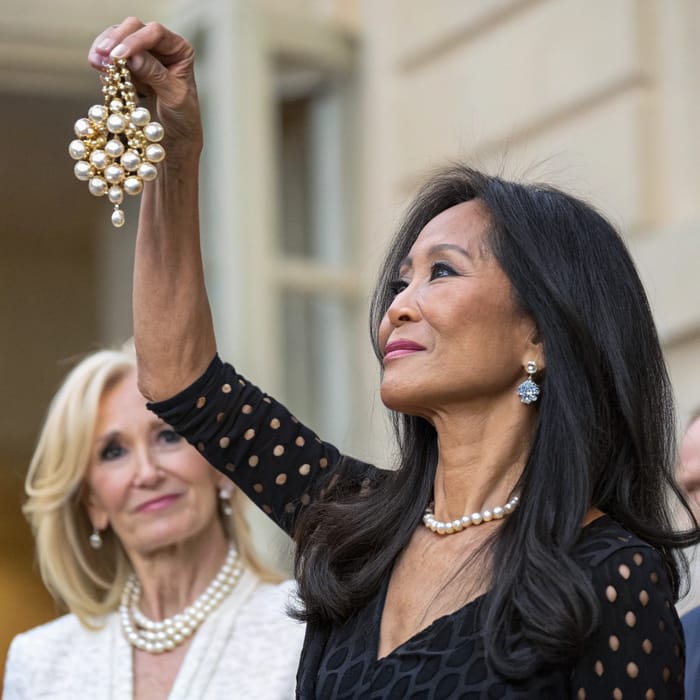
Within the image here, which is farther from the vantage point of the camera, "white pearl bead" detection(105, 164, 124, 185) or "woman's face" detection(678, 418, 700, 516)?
"woman's face" detection(678, 418, 700, 516)

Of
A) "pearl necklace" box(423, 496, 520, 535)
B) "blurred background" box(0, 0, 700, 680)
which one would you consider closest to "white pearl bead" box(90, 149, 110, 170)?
"pearl necklace" box(423, 496, 520, 535)

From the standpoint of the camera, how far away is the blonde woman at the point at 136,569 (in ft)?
12.2

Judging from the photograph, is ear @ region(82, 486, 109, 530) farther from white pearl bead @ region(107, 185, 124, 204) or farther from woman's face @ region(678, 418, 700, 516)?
white pearl bead @ region(107, 185, 124, 204)

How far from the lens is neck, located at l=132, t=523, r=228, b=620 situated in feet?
12.7

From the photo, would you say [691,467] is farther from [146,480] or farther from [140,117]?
[140,117]

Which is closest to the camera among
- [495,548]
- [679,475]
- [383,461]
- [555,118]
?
[495,548]

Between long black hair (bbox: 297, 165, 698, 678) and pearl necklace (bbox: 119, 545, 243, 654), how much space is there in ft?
3.34

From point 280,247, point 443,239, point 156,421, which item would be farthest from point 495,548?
point 280,247

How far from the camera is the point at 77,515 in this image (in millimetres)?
4090

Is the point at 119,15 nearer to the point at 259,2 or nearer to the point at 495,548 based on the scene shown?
the point at 259,2

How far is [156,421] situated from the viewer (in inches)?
156

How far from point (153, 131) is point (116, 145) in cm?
6

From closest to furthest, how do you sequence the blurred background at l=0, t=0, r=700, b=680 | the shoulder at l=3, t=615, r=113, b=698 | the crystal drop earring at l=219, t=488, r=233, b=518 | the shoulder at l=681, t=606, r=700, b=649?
the shoulder at l=681, t=606, r=700, b=649 < the shoulder at l=3, t=615, r=113, b=698 < the crystal drop earring at l=219, t=488, r=233, b=518 < the blurred background at l=0, t=0, r=700, b=680

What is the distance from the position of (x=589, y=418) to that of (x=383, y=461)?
131 inches
